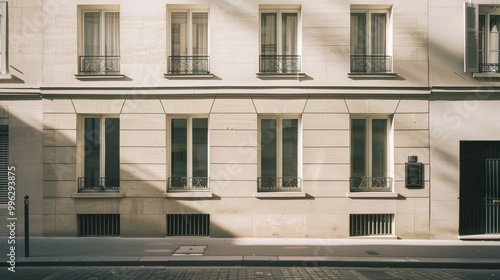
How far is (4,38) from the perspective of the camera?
13.1 m

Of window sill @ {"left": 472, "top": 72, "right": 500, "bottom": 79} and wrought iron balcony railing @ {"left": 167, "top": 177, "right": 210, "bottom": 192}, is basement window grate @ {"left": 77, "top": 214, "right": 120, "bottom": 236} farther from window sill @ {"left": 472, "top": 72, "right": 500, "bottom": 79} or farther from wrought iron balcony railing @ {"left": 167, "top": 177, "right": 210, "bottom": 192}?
window sill @ {"left": 472, "top": 72, "right": 500, "bottom": 79}

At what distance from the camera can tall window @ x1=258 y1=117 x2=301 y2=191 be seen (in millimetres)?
13328

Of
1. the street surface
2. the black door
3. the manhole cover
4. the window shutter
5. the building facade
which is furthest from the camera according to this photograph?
the black door

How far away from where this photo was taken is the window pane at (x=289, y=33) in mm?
13359

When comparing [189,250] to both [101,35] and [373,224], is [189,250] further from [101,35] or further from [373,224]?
[101,35]

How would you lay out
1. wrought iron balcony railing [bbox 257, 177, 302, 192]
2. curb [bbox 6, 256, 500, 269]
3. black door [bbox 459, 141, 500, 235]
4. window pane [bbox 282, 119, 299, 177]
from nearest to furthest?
1. curb [bbox 6, 256, 500, 269]
2. black door [bbox 459, 141, 500, 235]
3. wrought iron balcony railing [bbox 257, 177, 302, 192]
4. window pane [bbox 282, 119, 299, 177]

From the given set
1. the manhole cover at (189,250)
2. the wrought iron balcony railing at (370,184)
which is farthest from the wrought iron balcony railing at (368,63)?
the manhole cover at (189,250)

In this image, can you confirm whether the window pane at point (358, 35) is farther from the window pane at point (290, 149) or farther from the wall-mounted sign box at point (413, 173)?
the wall-mounted sign box at point (413, 173)

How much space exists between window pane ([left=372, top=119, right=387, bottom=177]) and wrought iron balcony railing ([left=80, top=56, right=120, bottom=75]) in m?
7.90

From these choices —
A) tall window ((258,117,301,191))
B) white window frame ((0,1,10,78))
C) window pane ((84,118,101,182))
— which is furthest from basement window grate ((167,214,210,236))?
white window frame ((0,1,10,78))

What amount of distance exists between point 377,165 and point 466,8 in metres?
5.17

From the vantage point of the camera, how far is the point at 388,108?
1308 centimetres

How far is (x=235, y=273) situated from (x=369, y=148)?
19.7 feet

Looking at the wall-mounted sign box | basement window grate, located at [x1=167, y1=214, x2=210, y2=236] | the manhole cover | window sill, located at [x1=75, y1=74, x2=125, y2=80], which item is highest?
window sill, located at [x1=75, y1=74, x2=125, y2=80]
